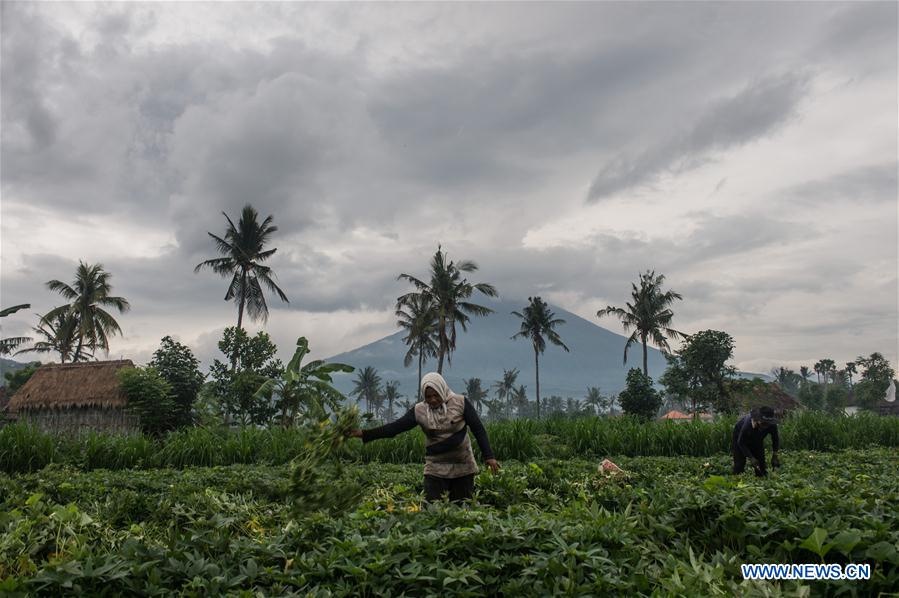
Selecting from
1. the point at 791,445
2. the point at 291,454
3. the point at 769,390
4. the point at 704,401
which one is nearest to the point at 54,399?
the point at 291,454

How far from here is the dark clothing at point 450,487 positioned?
5.39 metres

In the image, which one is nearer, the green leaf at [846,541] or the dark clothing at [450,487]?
the green leaf at [846,541]

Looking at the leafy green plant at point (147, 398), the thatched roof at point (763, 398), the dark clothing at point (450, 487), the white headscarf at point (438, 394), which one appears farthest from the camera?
the thatched roof at point (763, 398)

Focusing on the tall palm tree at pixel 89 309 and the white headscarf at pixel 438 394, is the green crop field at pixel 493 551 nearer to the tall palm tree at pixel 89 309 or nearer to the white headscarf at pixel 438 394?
the white headscarf at pixel 438 394

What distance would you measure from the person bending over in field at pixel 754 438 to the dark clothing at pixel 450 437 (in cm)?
420

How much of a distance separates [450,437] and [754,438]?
485cm

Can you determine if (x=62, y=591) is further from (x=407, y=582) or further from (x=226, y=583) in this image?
(x=407, y=582)

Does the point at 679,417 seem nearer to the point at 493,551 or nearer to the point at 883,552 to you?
the point at 883,552

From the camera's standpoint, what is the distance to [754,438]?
27.1ft

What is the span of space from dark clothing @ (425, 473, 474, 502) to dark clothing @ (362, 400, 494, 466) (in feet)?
0.74

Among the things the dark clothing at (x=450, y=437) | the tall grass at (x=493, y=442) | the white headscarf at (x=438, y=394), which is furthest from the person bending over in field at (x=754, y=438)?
the tall grass at (x=493, y=442)

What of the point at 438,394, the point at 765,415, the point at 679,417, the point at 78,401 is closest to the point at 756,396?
the point at 679,417

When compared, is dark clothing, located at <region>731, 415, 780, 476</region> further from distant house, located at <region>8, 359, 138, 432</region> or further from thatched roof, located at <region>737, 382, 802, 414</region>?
thatched roof, located at <region>737, 382, 802, 414</region>

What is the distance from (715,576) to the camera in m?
2.64
